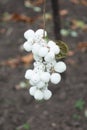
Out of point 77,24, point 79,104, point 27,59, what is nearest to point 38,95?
point 79,104

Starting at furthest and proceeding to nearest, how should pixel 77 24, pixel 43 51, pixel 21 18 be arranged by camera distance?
pixel 21 18, pixel 77 24, pixel 43 51

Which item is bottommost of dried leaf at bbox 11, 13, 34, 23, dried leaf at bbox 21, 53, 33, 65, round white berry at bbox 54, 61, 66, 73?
round white berry at bbox 54, 61, 66, 73

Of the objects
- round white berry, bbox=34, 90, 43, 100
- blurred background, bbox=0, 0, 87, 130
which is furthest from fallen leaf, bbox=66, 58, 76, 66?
round white berry, bbox=34, 90, 43, 100

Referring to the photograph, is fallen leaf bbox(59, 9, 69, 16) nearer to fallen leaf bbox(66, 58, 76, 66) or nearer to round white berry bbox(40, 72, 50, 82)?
fallen leaf bbox(66, 58, 76, 66)

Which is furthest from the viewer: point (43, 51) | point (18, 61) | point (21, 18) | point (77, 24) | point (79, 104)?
point (21, 18)

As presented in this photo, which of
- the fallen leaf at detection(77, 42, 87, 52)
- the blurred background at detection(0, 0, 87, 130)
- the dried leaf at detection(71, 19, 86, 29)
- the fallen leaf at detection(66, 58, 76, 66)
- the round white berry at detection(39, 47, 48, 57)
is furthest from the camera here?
the dried leaf at detection(71, 19, 86, 29)

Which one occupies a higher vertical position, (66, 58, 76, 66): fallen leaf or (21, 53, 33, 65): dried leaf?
(21, 53, 33, 65): dried leaf

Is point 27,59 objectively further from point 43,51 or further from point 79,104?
point 43,51

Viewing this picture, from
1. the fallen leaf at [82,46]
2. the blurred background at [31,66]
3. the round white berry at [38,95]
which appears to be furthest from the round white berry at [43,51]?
the fallen leaf at [82,46]

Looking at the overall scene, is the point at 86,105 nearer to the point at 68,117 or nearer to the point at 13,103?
the point at 68,117
